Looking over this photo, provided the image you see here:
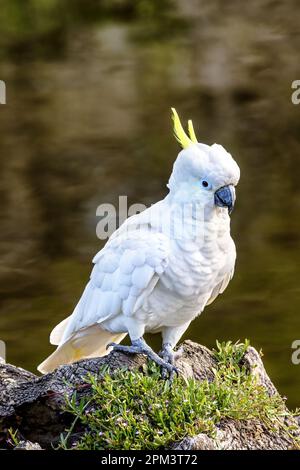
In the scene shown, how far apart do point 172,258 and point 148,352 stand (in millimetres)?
374

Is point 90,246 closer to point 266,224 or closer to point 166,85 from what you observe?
point 266,224

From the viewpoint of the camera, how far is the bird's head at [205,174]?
149 inches

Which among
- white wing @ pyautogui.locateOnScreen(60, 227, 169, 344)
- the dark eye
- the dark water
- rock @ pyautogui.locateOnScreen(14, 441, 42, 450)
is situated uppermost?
the dark water

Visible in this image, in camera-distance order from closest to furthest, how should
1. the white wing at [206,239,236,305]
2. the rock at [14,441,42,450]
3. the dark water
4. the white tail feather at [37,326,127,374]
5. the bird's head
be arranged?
1. the rock at [14,441,42,450]
2. the bird's head
3. the white wing at [206,239,236,305]
4. the white tail feather at [37,326,127,374]
5. the dark water

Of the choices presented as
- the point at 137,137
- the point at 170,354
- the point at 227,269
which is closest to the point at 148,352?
the point at 170,354

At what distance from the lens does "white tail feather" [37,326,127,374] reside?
4.34m

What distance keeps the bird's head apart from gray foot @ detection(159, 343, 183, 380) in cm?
60

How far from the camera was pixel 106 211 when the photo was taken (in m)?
8.46

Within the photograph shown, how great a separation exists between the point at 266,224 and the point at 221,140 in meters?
1.57

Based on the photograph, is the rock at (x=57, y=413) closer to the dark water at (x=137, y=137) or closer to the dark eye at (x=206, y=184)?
the dark eye at (x=206, y=184)

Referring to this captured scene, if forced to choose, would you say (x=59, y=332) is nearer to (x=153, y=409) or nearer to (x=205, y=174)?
(x=153, y=409)

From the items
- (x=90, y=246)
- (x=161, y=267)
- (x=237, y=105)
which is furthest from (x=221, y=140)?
(x=161, y=267)

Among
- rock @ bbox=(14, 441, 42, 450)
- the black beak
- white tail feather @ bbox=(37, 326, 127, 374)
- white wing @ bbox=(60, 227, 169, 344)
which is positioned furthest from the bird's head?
rock @ bbox=(14, 441, 42, 450)

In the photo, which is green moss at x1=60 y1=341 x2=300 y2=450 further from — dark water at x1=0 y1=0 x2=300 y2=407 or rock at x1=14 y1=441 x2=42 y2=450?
dark water at x1=0 y1=0 x2=300 y2=407
